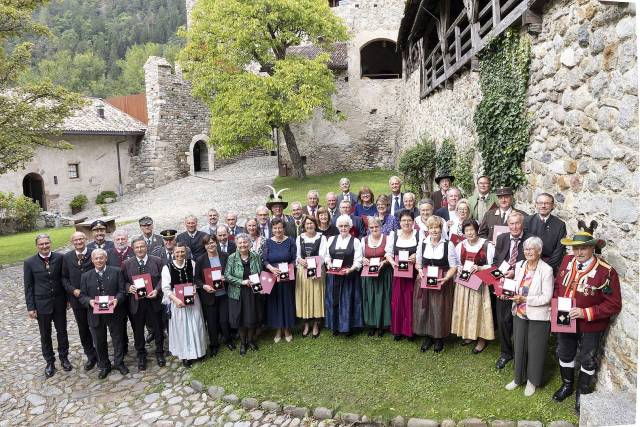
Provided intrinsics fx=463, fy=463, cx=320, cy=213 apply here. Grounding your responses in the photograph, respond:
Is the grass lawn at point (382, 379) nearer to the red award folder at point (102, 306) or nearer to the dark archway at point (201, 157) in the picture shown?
the red award folder at point (102, 306)

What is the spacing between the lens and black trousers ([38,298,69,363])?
229 inches

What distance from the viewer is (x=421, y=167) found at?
41.2 feet

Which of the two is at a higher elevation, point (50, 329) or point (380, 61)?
point (380, 61)

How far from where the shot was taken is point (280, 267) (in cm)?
596

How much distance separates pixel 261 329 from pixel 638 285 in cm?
463

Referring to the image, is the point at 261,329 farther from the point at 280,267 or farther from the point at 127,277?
the point at 127,277

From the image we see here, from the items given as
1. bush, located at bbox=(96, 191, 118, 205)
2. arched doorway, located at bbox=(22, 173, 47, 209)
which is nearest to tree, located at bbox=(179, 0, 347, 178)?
bush, located at bbox=(96, 191, 118, 205)

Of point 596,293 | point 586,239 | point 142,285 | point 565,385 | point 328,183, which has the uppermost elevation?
point 586,239

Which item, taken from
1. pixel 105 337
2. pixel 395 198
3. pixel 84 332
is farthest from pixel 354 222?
pixel 84 332

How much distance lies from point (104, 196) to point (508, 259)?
20679mm

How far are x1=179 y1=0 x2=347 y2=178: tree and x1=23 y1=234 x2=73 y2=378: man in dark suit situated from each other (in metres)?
12.4

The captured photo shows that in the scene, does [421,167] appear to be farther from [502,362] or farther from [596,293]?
[596,293]

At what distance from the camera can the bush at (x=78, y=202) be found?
67.6 feet

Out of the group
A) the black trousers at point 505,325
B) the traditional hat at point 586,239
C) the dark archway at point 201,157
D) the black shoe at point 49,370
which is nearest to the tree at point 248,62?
the dark archway at point 201,157
